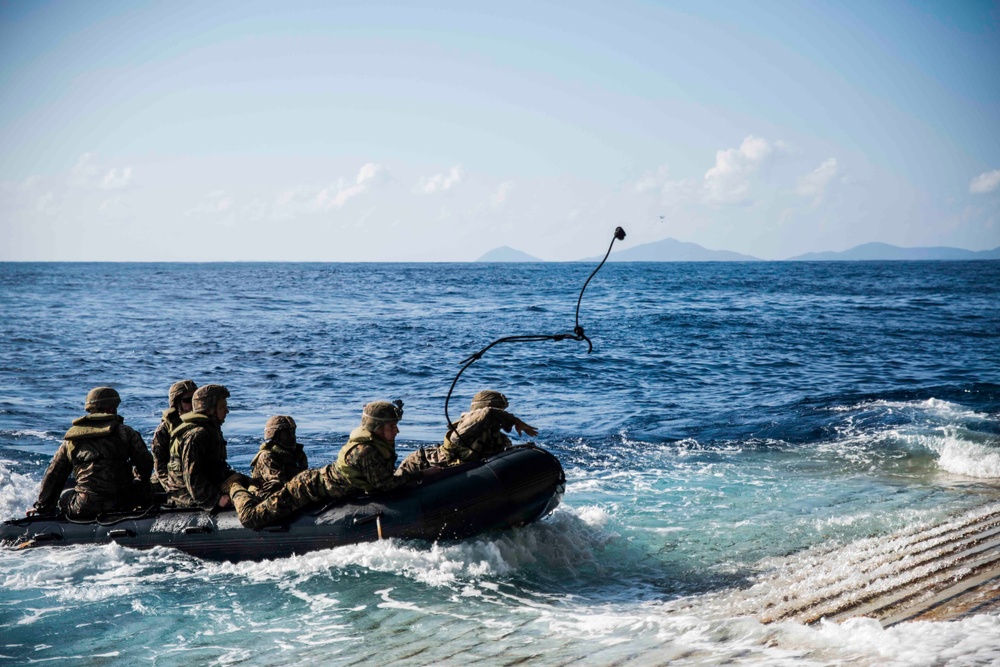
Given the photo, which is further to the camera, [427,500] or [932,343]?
[932,343]

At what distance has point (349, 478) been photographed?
859 cm

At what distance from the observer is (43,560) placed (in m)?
9.23

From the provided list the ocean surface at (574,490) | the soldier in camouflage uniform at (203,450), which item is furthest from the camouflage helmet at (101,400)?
the ocean surface at (574,490)

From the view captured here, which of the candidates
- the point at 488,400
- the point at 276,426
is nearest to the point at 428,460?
the point at 488,400

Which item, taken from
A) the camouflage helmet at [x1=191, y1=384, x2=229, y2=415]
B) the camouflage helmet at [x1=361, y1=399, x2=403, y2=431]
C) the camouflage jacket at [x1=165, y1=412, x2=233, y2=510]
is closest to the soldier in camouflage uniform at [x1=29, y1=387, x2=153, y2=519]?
the camouflage jacket at [x1=165, y1=412, x2=233, y2=510]

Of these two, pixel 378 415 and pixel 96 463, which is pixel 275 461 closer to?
pixel 378 415

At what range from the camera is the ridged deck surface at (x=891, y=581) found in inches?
267

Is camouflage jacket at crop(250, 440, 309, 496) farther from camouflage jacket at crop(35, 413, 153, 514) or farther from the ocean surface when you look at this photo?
camouflage jacket at crop(35, 413, 153, 514)

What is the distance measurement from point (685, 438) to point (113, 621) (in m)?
10.5

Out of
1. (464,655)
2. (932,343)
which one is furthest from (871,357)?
(464,655)

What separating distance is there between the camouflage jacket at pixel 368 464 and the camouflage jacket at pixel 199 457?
1389mm

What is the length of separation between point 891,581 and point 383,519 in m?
4.64

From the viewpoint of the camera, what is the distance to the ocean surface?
707cm

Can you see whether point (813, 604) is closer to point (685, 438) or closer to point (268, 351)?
point (685, 438)
